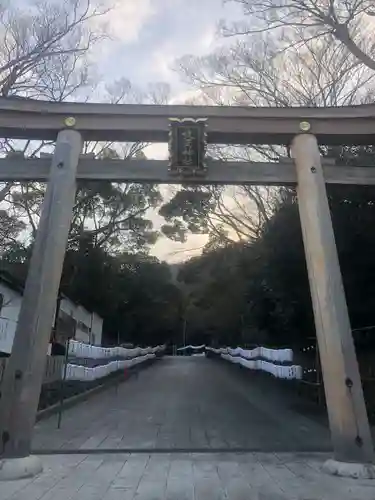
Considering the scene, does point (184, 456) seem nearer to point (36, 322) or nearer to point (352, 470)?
point (352, 470)

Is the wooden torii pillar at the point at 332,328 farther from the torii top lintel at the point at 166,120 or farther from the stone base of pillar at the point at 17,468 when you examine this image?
the stone base of pillar at the point at 17,468

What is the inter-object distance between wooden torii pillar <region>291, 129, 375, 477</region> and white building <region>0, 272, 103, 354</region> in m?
9.46

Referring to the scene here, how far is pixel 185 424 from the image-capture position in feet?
33.6

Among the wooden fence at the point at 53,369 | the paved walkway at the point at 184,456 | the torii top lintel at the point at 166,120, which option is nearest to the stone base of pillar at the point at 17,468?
the paved walkway at the point at 184,456

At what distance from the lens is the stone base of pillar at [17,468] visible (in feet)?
18.3

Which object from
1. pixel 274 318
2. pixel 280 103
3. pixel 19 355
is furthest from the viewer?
pixel 274 318

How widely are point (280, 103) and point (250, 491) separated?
41.8ft

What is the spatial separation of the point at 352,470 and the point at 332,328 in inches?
66.4

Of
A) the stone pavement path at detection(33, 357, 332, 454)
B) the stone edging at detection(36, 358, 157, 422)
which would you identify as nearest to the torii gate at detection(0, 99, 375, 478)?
the stone pavement path at detection(33, 357, 332, 454)

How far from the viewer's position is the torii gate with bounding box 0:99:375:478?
20.9 feet

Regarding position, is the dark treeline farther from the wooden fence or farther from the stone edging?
the wooden fence

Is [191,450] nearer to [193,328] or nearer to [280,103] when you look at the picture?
[280,103]

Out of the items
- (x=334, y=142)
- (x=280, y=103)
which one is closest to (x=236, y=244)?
(x=280, y=103)

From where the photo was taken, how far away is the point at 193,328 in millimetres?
56094
